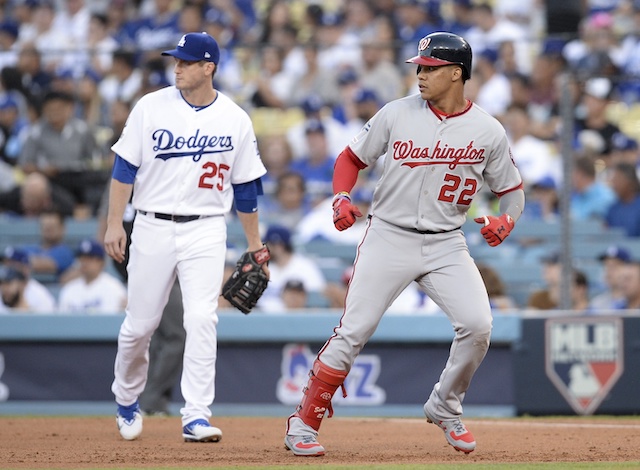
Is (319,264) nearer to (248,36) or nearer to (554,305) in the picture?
(554,305)

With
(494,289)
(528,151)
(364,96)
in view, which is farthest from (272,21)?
(494,289)

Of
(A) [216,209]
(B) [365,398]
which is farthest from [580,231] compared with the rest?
(A) [216,209]

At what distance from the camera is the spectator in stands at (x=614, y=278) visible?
8727 millimetres

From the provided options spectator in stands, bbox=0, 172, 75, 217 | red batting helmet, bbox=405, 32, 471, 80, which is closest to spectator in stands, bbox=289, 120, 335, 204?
spectator in stands, bbox=0, 172, 75, 217

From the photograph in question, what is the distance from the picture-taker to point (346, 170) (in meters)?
5.41

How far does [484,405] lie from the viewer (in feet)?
27.6

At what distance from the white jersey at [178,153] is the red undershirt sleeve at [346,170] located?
0.82m

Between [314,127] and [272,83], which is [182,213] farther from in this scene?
[272,83]

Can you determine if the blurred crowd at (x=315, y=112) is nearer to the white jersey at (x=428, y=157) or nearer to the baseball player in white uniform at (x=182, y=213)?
the baseball player in white uniform at (x=182, y=213)

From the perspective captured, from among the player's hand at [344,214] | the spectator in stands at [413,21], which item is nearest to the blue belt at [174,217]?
the player's hand at [344,214]

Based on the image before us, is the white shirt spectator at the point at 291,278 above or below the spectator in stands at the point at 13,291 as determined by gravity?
above

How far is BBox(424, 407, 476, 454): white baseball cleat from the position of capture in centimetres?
543

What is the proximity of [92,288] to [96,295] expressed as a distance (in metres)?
0.07

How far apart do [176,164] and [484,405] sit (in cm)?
358
